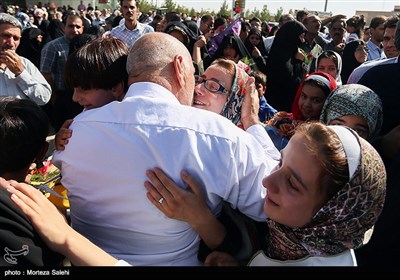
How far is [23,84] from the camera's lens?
3.27 metres

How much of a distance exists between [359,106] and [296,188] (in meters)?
1.20

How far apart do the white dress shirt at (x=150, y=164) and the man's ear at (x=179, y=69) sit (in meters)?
Answer: 0.09

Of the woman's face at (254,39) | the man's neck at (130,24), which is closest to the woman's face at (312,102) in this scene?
the man's neck at (130,24)

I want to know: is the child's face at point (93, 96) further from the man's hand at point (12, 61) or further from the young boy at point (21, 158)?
the man's hand at point (12, 61)

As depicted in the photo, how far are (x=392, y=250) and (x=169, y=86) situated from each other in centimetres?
124

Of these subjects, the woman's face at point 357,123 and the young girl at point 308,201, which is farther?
Result: the woman's face at point 357,123

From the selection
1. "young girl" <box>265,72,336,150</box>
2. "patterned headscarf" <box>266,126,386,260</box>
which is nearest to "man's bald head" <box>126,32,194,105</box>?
"patterned headscarf" <box>266,126,386,260</box>

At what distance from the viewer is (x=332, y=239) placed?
52.6 inches

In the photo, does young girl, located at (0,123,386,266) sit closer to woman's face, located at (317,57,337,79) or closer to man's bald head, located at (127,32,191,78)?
man's bald head, located at (127,32,191,78)

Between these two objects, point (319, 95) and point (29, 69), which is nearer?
point (319, 95)

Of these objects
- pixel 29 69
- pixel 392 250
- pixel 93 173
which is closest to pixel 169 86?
pixel 93 173

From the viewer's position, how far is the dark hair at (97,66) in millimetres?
1829

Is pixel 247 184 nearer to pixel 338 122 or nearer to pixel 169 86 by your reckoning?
pixel 169 86

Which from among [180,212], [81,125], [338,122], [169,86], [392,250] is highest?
[169,86]
